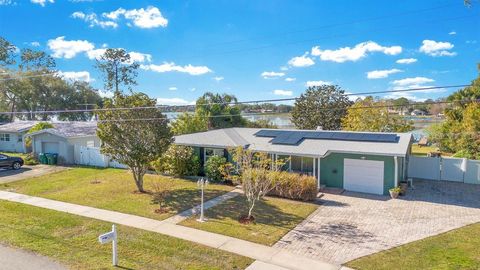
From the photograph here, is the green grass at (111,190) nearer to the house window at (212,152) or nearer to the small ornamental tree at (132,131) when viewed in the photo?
the small ornamental tree at (132,131)

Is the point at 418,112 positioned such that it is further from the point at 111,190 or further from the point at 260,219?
the point at 111,190

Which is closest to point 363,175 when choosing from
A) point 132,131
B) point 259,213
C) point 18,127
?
point 259,213

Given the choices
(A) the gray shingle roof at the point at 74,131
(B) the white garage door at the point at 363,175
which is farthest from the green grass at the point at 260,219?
(A) the gray shingle roof at the point at 74,131

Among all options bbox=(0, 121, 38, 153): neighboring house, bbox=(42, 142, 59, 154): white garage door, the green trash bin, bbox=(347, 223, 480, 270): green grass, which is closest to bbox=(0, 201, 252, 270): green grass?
bbox=(347, 223, 480, 270): green grass

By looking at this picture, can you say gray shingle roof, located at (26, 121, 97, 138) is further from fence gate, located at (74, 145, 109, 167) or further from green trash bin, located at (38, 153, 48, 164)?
green trash bin, located at (38, 153, 48, 164)

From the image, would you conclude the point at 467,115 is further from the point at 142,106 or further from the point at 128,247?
A: the point at 128,247

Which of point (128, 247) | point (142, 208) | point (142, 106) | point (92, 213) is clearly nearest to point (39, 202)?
point (92, 213)
